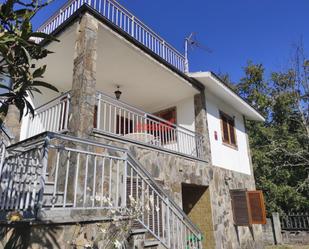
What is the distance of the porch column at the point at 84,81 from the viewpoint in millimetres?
4742

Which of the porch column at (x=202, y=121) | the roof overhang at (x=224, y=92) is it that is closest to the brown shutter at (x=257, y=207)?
the porch column at (x=202, y=121)

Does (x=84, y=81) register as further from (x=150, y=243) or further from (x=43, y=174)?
(x=150, y=243)

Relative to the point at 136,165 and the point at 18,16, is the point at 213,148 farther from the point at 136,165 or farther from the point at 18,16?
the point at 18,16

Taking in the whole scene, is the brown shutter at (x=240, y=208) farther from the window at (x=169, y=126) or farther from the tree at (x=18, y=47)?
the tree at (x=18, y=47)

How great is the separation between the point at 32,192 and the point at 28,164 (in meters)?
0.43

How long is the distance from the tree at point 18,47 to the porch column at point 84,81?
205 centimetres

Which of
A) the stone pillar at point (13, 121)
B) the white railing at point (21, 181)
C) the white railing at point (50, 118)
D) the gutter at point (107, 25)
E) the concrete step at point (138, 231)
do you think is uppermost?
the gutter at point (107, 25)

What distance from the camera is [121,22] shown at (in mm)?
6629

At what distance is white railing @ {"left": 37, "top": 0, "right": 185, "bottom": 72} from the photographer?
6.20 meters

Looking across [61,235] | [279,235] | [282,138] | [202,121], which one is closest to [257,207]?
[202,121]

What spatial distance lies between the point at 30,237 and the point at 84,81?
10.3ft

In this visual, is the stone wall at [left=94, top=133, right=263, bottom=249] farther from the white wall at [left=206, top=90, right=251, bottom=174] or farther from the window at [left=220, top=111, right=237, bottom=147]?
the window at [left=220, top=111, right=237, bottom=147]

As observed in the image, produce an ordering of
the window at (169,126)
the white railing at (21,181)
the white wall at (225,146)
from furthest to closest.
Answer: the white wall at (225,146) → the window at (169,126) → the white railing at (21,181)

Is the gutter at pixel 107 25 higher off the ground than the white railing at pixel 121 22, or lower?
lower
